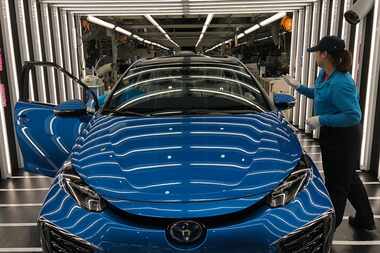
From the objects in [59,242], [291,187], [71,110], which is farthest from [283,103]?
[59,242]

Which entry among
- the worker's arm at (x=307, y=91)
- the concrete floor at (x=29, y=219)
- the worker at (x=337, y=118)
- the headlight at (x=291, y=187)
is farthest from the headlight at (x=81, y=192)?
the worker's arm at (x=307, y=91)

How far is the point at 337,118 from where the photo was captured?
236cm

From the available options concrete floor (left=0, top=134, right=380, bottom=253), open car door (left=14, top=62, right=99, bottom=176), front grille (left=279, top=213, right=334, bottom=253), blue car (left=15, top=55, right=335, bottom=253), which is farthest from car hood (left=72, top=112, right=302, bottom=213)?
concrete floor (left=0, top=134, right=380, bottom=253)

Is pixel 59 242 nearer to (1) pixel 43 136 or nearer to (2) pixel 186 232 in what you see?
(2) pixel 186 232

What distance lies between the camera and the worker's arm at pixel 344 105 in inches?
92.5

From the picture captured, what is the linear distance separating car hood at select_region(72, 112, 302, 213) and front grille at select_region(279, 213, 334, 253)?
216mm

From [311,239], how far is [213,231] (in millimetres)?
448

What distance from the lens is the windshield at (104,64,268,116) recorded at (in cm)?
255

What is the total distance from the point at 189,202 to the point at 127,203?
263 mm

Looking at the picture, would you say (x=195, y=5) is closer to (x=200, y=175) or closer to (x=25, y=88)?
(x=25, y=88)

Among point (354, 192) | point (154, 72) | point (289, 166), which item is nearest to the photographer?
point (289, 166)

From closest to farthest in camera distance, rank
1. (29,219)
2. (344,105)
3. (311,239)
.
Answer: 1. (311,239)
2. (344,105)
3. (29,219)

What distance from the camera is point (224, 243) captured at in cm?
151

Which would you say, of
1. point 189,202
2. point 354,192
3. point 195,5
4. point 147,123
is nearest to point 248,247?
point 189,202
